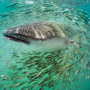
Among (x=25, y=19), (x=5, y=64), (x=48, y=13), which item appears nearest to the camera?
(x=5, y=64)

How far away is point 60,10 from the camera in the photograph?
4.57m

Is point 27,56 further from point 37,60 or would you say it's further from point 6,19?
point 6,19

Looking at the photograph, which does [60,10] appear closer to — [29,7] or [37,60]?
[29,7]

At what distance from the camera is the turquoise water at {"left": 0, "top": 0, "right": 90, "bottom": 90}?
2.09m

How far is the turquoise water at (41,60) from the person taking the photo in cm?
209

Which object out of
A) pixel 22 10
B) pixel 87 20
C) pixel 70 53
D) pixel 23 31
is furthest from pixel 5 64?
pixel 87 20

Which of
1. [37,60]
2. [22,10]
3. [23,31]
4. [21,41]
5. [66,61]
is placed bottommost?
[66,61]

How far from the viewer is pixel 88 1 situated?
25.6 ft

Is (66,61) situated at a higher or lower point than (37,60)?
lower

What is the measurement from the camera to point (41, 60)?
86.4 inches

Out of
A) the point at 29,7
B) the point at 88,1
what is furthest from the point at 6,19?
the point at 88,1

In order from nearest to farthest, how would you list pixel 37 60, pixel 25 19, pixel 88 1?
1. pixel 37 60
2. pixel 25 19
3. pixel 88 1

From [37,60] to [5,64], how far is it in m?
1.17

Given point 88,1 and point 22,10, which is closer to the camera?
point 22,10
